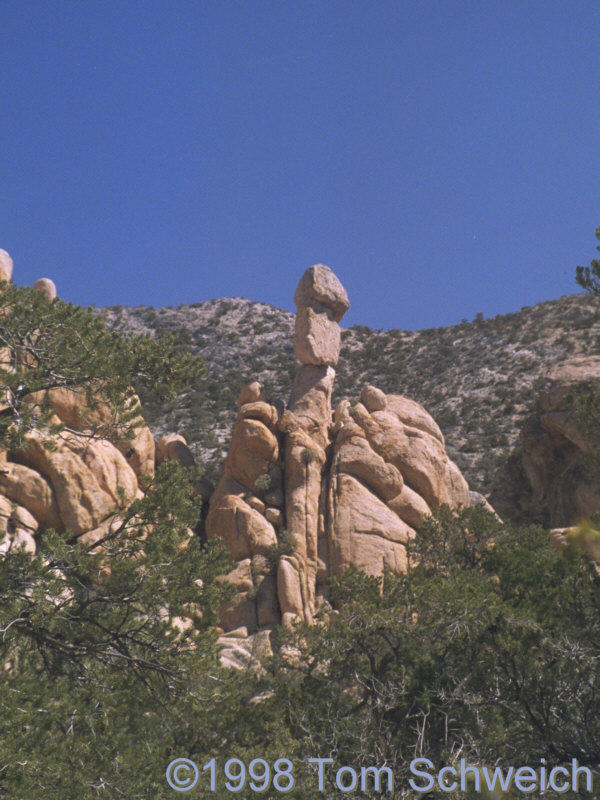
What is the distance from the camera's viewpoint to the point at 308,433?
32.0m

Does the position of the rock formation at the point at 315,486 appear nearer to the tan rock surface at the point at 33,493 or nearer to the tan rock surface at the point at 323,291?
the tan rock surface at the point at 323,291

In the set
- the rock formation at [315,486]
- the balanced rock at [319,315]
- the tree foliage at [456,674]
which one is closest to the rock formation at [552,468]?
the rock formation at [315,486]

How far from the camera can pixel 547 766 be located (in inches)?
499

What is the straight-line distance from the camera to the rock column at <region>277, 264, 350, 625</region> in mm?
27736

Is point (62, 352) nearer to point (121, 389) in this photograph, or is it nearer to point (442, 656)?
point (121, 389)

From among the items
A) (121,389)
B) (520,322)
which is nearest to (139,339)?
(121,389)

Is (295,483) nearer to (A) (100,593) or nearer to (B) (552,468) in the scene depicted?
(B) (552,468)

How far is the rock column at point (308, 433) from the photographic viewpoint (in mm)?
27736

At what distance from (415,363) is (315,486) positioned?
34.2m

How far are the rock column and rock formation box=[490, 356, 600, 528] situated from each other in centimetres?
1013

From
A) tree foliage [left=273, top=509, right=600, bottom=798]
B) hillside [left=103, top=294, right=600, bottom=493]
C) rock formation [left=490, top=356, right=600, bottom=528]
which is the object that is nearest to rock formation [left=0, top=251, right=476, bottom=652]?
rock formation [left=490, top=356, right=600, bottom=528]

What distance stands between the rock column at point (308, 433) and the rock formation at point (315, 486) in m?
0.05

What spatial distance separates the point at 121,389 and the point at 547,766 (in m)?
9.00

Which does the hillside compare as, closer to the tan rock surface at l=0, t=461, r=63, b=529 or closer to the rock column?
the rock column
